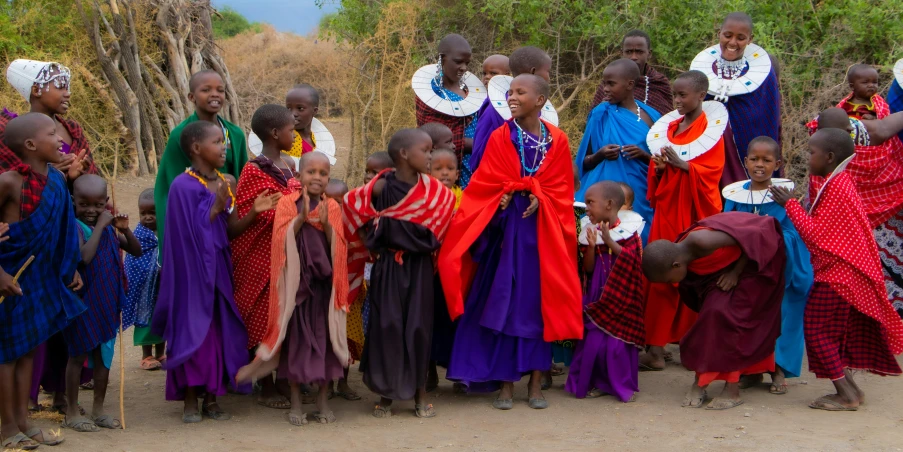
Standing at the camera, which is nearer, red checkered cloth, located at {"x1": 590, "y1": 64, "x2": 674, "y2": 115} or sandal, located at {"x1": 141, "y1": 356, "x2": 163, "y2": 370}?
sandal, located at {"x1": 141, "y1": 356, "x2": 163, "y2": 370}

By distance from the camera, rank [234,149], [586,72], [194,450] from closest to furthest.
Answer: [194,450], [234,149], [586,72]

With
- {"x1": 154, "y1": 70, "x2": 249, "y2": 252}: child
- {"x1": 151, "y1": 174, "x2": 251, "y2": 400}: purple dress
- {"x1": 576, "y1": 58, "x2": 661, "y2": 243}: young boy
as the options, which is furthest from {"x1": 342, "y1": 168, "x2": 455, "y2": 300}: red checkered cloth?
{"x1": 576, "y1": 58, "x2": 661, "y2": 243}: young boy

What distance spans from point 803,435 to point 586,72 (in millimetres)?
7598

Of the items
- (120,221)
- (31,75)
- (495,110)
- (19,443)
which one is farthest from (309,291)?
(31,75)

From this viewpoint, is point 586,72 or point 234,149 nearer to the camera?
point 234,149

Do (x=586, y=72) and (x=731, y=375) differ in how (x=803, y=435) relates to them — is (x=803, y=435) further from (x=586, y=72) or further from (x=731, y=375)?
(x=586, y=72)

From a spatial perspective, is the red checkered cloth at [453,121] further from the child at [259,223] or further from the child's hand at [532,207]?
the child at [259,223]

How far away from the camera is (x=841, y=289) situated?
5.29 meters

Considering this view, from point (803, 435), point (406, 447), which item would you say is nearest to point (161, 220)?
point (406, 447)

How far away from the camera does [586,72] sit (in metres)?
11.9

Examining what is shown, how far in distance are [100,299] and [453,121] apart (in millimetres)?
2868

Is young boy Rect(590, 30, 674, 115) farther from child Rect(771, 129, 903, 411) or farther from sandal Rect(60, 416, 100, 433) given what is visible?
sandal Rect(60, 416, 100, 433)

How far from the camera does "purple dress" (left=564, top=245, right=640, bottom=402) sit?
18.5 feet

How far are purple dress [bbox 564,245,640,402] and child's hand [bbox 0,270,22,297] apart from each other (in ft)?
10.6
